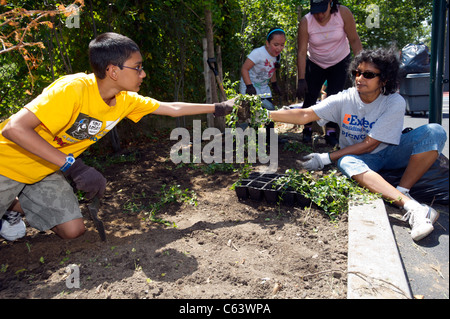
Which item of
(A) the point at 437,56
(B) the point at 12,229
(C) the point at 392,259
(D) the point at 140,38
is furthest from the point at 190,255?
(D) the point at 140,38

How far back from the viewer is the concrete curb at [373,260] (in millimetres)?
1782

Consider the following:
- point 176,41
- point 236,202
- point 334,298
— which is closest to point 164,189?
point 236,202

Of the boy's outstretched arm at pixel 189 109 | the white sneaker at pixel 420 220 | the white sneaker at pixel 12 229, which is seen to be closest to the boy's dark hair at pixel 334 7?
the boy's outstretched arm at pixel 189 109

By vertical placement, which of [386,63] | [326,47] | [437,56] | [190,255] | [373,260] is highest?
[326,47]

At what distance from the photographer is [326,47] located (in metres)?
4.62

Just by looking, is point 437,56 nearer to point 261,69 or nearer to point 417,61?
point 261,69

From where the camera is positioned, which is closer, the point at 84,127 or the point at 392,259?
the point at 392,259

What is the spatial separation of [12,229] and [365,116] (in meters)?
3.21

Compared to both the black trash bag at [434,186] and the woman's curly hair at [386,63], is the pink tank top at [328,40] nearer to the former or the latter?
the woman's curly hair at [386,63]

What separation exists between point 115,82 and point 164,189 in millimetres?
1360

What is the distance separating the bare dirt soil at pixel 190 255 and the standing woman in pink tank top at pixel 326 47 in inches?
90.1

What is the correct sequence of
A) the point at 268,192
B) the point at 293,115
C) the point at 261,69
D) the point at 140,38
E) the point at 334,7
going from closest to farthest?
the point at 268,192 → the point at 293,115 → the point at 334,7 → the point at 261,69 → the point at 140,38

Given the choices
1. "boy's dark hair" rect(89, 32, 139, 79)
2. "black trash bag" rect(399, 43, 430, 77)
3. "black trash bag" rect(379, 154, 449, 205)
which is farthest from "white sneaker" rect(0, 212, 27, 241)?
"black trash bag" rect(399, 43, 430, 77)

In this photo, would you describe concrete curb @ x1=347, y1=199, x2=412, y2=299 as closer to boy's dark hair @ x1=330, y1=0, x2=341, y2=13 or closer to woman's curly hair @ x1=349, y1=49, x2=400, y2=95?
woman's curly hair @ x1=349, y1=49, x2=400, y2=95
